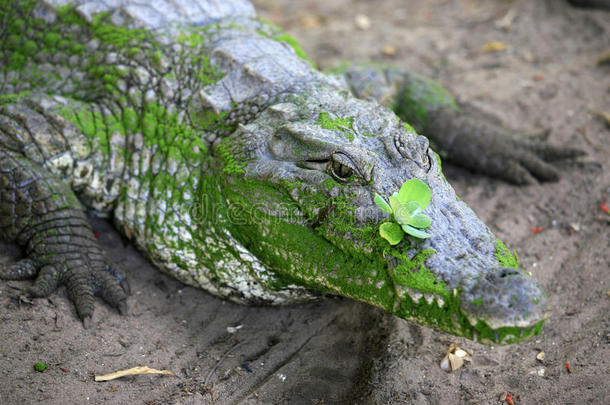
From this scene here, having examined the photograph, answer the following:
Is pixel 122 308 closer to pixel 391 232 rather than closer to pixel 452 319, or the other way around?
pixel 391 232

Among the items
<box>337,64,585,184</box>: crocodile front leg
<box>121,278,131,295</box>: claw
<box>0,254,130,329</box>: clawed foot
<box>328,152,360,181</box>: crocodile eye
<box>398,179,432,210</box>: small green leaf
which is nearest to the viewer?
<box>398,179,432,210</box>: small green leaf

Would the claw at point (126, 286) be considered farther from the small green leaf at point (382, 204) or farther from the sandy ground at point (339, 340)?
the small green leaf at point (382, 204)

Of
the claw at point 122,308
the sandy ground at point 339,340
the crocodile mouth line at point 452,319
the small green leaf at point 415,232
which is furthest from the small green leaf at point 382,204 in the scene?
the claw at point 122,308

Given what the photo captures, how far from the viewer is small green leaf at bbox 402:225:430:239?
2234 millimetres

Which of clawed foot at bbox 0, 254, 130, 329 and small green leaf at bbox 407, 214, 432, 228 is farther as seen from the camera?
clawed foot at bbox 0, 254, 130, 329

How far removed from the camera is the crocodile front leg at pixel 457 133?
418 centimetres

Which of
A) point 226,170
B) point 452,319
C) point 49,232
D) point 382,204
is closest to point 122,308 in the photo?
point 49,232

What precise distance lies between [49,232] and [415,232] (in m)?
2.23

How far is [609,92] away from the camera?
5.00 m

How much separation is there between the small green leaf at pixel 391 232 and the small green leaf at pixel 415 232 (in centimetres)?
4

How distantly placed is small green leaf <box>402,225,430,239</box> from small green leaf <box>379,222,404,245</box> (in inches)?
1.5

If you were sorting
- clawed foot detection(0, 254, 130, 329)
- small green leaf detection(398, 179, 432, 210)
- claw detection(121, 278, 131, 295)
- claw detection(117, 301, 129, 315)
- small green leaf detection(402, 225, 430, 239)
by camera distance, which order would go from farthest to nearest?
claw detection(121, 278, 131, 295) < claw detection(117, 301, 129, 315) < clawed foot detection(0, 254, 130, 329) < small green leaf detection(398, 179, 432, 210) < small green leaf detection(402, 225, 430, 239)

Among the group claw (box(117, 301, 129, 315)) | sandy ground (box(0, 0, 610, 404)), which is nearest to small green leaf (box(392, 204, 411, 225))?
sandy ground (box(0, 0, 610, 404))

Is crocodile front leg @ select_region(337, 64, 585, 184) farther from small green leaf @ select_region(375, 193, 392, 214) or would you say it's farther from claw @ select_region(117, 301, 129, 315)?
claw @ select_region(117, 301, 129, 315)
